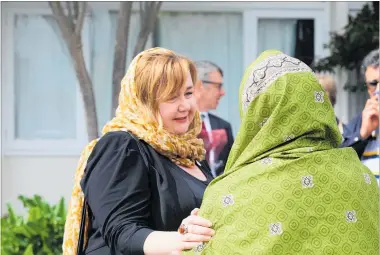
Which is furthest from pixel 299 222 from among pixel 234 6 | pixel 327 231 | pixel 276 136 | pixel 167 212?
pixel 234 6

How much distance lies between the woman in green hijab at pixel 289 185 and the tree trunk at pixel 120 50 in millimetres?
4426

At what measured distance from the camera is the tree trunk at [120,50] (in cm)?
681

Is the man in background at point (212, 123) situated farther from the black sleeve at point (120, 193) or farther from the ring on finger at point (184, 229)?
the ring on finger at point (184, 229)

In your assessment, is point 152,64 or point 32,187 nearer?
point 152,64

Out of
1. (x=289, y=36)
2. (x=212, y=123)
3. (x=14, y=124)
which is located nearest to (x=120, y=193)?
(x=212, y=123)

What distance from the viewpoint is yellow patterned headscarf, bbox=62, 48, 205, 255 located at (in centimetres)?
296

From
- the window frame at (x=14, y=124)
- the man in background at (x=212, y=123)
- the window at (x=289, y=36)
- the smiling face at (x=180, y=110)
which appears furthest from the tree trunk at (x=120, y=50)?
the smiling face at (x=180, y=110)

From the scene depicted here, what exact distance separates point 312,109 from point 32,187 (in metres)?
6.33

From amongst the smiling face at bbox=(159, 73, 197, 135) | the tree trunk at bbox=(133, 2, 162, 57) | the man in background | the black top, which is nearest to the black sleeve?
the black top

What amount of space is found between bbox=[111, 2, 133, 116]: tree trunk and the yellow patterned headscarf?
12.0 feet

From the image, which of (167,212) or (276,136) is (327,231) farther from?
(167,212)

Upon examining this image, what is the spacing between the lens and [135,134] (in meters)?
2.93

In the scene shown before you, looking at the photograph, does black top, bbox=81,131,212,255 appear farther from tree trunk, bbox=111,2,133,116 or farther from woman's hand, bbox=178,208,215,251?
tree trunk, bbox=111,2,133,116

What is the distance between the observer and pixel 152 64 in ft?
9.89
